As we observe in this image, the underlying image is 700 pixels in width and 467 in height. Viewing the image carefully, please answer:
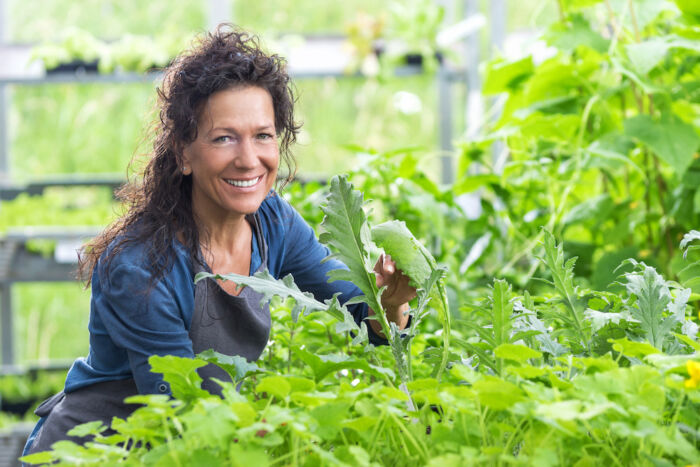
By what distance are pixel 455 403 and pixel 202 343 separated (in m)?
0.57

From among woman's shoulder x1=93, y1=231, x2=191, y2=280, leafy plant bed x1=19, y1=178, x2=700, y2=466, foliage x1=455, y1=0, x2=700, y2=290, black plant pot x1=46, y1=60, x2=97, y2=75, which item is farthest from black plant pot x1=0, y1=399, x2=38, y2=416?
leafy plant bed x1=19, y1=178, x2=700, y2=466

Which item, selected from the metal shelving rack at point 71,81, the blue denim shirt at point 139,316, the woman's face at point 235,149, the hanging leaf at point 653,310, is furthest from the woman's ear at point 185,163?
the metal shelving rack at point 71,81

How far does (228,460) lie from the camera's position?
0.61 meters

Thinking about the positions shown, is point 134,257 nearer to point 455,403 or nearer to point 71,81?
point 455,403

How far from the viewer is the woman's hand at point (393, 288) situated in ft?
3.35

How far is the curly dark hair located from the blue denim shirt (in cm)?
2

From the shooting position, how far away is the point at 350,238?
32.7 inches

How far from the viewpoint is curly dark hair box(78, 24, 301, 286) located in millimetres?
1100

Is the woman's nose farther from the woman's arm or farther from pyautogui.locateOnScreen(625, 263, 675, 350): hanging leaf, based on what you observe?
pyautogui.locateOnScreen(625, 263, 675, 350): hanging leaf

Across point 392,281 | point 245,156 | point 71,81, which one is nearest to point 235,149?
point 245,156

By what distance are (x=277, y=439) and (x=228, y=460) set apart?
4cm

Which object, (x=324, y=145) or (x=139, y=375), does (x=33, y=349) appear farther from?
(x=139, y=375)

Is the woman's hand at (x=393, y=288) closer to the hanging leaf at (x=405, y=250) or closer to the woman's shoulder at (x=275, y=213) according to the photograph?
the hanging leaf at (x=405, y=250)

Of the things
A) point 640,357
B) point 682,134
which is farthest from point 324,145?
point 640,357
